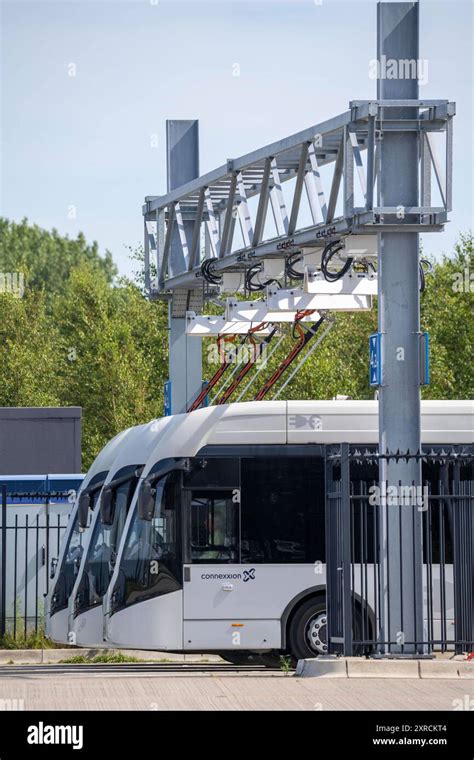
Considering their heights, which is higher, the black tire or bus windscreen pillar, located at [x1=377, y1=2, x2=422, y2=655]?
bus windscreen pillar, located at [x1=377, y1=2, x2=422, y2=655]

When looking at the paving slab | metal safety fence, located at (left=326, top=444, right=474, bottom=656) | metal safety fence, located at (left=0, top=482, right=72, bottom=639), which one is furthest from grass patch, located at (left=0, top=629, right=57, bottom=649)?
metal safety fence, located at (left=326, top=444, right=474, bottom=656)

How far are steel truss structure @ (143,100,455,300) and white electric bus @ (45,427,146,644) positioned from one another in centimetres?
327

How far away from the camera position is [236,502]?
18.8 m

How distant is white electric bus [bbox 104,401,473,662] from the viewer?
18469 mm

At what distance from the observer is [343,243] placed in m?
19.3

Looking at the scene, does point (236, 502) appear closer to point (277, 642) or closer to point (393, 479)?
point (277, 642)

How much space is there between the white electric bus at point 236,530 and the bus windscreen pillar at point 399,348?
3.00 m

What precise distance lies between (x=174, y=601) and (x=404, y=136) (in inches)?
245

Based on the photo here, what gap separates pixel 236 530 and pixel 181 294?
6988 millimetres

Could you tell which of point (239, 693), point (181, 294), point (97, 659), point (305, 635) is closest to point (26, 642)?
point (97, 659)

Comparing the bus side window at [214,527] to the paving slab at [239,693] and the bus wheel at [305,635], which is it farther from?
the paving slab at [239,693]

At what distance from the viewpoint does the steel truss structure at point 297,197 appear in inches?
630

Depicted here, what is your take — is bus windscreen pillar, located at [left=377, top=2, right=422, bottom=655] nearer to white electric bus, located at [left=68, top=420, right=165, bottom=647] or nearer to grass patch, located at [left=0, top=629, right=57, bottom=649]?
white electric bus, located at [left=68, top=420, right=165, bottom=647]

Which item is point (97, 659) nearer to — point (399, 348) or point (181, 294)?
point (181, 294)
